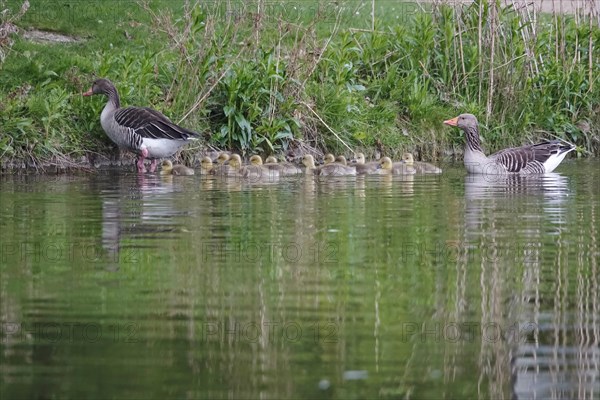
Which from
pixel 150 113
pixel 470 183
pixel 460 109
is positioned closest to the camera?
pixel 470 183

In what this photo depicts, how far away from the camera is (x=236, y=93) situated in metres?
18.6

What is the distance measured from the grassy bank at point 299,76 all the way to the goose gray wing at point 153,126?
0.93 m

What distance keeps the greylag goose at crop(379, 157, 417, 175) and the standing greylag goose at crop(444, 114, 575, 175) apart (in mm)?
999

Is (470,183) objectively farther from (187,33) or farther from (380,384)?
(380,384)

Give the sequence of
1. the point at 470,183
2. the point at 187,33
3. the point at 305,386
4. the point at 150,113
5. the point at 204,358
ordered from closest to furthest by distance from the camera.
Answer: the point at 305,386
the point at 204,358
the point at 470,183
the point at 150,113
the point at 187,33

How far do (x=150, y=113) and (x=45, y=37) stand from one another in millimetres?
4278

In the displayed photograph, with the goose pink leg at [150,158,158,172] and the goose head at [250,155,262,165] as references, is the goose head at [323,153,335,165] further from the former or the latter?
the goose pink leg at [150,158,158,172]

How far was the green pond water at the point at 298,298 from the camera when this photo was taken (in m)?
6.37

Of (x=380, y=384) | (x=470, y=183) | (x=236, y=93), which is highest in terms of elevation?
(x=236, y=93)

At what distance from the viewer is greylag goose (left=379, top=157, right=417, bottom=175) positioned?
57.0 ft

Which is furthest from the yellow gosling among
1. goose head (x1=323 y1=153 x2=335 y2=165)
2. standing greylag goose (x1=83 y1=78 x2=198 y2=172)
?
goose head (x1=323 y1=153 x2=335 y2=165)

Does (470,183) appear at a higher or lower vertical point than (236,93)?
lower

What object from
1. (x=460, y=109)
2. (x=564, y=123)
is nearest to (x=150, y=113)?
(x=460, y=109)

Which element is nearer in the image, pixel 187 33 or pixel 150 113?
pixel 150 113
